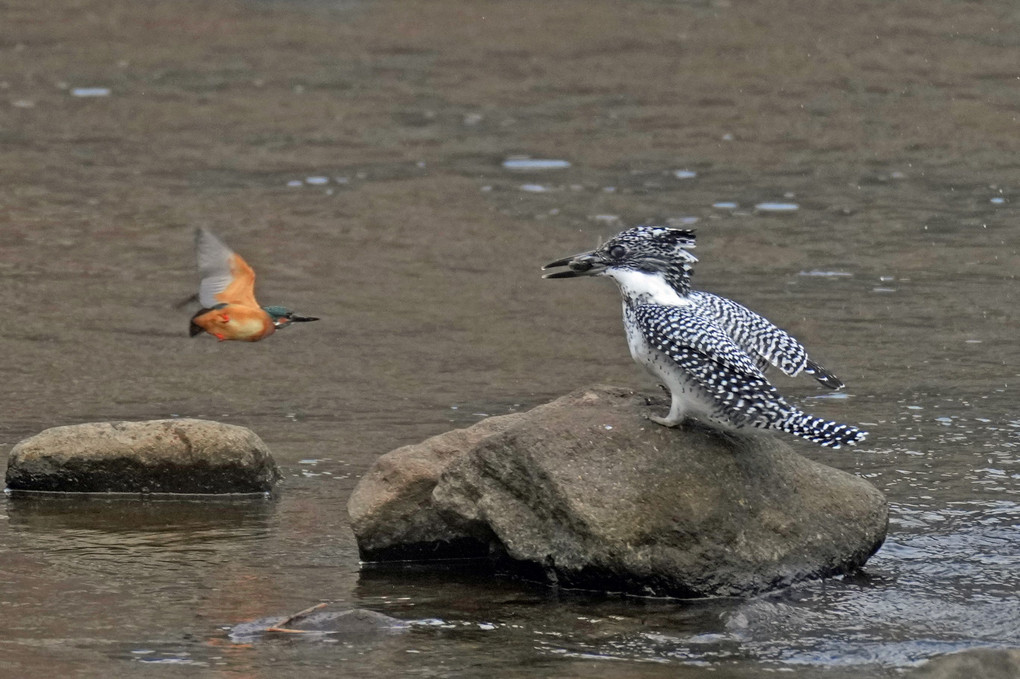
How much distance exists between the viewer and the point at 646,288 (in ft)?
22.9

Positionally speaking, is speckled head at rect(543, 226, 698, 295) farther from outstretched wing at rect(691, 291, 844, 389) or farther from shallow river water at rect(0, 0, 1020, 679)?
shallow river water at rect(0, 0, 1020, 679)

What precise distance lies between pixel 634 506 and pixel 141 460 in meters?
2.45

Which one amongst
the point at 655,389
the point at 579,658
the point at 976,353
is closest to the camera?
the point at 579,658

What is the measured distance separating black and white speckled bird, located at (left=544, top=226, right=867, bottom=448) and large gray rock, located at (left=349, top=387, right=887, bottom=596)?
0.21 meters

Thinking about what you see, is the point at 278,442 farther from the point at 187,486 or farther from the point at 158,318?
the point at 158,318

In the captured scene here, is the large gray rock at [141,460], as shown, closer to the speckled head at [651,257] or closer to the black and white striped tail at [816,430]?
the speckled head at [651,257]

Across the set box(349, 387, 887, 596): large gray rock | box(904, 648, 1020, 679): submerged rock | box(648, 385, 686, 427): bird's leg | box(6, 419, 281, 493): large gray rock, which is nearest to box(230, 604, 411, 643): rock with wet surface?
box(349, 387, 887, 596): large gray rock

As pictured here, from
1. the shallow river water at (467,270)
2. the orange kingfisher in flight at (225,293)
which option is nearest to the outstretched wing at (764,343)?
the shallow river water at (467,270)

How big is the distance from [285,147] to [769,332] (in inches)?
366

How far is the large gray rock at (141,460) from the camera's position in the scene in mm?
7934

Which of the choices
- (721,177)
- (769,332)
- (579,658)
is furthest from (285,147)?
(579,658)

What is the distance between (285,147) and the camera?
15.8 metres

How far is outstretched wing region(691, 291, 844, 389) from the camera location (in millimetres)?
7062

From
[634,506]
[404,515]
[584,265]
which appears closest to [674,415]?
[634,506]
